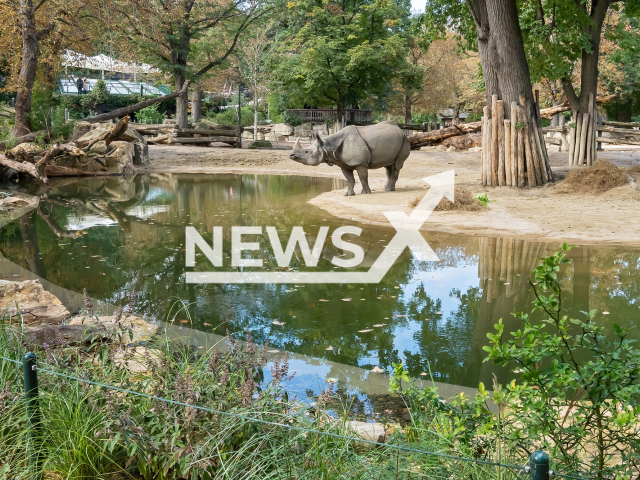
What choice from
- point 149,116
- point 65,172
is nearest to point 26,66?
point 65,172

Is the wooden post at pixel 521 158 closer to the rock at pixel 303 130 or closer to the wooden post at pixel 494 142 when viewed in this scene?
the wooden post at pixel 494 142

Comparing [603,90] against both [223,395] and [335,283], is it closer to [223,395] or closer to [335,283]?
[335,283]

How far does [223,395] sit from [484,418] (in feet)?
4.51

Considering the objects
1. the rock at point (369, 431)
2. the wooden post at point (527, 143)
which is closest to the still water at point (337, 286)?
the rock at point (369, 431)

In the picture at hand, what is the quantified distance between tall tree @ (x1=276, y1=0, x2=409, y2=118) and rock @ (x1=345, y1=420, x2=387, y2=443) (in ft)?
83.3

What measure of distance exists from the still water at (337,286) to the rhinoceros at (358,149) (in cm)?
179

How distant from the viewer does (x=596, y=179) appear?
13.8 metres

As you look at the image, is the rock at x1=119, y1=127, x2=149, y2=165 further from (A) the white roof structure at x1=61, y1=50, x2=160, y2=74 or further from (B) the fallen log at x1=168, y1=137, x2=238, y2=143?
(B) the fallen log at x1=168, y1=137, x2=238, y2=143

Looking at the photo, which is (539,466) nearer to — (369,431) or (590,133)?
(369,431)

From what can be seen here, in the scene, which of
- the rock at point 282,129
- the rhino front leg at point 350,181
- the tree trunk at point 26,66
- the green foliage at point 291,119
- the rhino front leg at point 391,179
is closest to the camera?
the rhino front leg at point 350,181

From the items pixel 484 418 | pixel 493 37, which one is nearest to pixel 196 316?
pixel 484 418

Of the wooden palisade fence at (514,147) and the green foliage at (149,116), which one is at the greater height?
the green foliage at (149,116)

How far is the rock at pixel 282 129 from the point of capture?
36.0 meters

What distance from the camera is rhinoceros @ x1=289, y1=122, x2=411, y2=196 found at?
1418 centimetres
